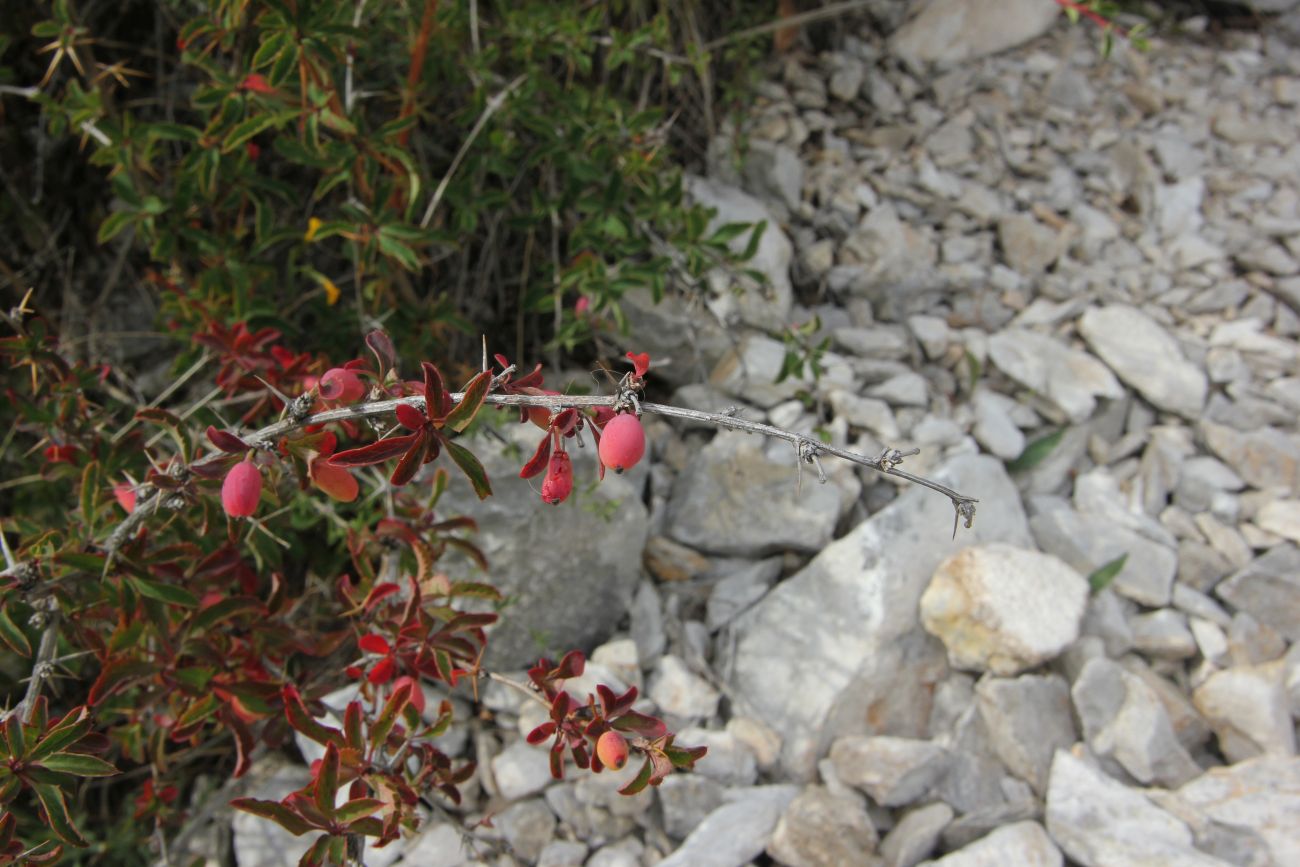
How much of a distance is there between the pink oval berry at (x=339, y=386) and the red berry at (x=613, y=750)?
23.2 inches

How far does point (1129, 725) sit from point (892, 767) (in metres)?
0.54

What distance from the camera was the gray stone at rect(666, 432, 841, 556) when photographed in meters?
2.38

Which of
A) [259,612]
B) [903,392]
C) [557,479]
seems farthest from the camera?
[903,392]

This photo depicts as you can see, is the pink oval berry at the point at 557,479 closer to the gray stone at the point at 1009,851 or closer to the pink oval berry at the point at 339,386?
the pink oval berry at the point at 339,386

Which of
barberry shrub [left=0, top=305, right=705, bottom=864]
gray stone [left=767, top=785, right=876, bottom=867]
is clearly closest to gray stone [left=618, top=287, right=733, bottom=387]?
barberry shrub [left=0, top=305, right=705, bottom=864]

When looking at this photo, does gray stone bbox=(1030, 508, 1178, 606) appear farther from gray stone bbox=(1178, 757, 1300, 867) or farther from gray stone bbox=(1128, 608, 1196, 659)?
gray stone bbox=(1178, 757, 1300, 867)

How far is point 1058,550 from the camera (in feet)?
8.02

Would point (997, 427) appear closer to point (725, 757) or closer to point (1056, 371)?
point (1056, 371)

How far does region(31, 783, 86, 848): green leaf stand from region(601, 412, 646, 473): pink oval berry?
2.92ft

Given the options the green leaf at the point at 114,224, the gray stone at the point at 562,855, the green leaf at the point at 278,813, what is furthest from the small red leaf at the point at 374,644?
the green leaf at the point at 114,224

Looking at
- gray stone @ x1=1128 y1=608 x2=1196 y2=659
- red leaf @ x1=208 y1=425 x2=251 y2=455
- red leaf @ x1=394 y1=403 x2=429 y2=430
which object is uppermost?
red leaf @ x1=394 y1=403 x2=429 y2=430

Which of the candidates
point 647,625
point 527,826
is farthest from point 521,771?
point 647,625

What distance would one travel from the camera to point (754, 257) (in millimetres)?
2746

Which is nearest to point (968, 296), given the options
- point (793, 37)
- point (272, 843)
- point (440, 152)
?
point (793, 37)
